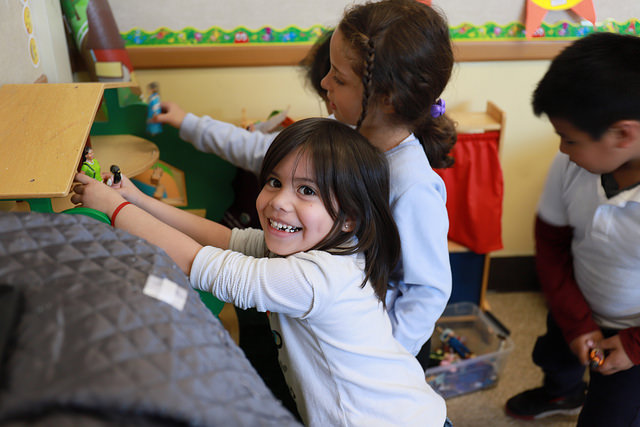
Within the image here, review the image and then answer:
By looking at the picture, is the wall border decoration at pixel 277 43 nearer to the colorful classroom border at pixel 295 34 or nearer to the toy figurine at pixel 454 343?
the colorful classroom border at pixel 295 34

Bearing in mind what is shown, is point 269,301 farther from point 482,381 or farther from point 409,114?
point 482,381

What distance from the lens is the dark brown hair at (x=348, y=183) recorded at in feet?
2.84

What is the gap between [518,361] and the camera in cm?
185

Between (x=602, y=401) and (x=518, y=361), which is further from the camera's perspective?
(x=518, y=361)

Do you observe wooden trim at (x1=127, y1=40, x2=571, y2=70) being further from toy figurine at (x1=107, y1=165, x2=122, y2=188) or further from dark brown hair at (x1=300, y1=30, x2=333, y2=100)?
toy figurine at (x1=107, y1=165, x2=122, y2=188)

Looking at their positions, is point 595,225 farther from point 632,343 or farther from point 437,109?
point 437,109

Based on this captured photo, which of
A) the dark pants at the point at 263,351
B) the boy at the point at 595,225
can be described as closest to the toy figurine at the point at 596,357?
the boy at the point at 595,225

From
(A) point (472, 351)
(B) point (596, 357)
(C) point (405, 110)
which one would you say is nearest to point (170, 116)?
(C) point (405, 110)

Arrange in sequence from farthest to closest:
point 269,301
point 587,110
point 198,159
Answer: point 198,159 → point 587,110 → point 269,301

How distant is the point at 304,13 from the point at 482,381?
136cm

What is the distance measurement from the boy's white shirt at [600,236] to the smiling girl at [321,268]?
1.82 feet

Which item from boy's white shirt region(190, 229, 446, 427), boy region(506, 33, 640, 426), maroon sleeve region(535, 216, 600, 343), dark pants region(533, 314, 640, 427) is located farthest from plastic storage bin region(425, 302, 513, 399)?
boy's white shirt region(190, 229, 446, 427)

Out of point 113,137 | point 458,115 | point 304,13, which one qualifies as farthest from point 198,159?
point 458,115

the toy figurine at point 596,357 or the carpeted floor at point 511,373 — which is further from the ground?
the toy figurine at point 596,357
